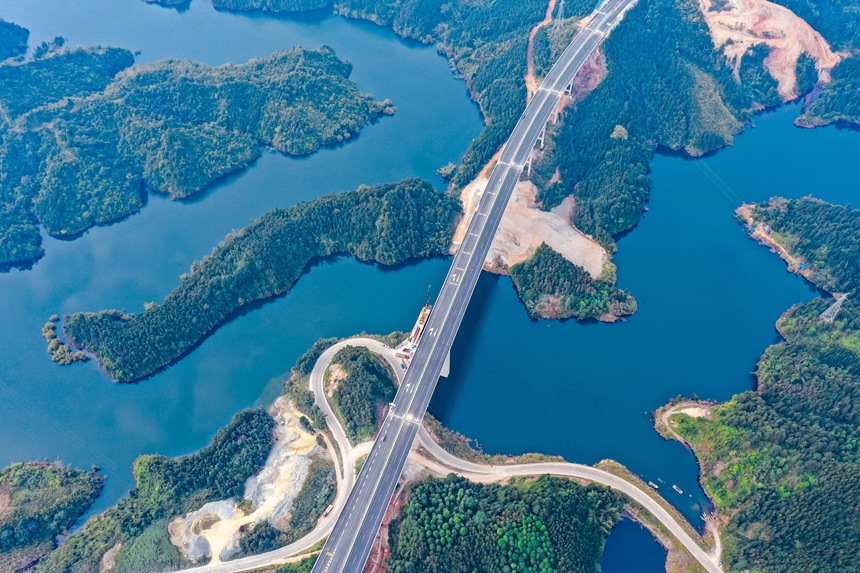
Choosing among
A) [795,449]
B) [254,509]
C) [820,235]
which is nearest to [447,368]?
[254,509]

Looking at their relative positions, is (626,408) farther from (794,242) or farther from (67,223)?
(67,223)

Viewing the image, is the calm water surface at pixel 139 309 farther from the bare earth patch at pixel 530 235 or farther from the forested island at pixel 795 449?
the forested island at pixel 795 449

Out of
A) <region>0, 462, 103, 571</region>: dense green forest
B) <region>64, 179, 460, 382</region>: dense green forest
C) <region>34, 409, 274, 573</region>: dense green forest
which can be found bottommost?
<region>34, 409, 274, 573</region>: dense green forest

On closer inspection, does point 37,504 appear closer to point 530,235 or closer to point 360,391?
point 360,391

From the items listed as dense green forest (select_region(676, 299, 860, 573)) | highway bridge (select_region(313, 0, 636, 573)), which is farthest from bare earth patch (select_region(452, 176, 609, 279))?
dense green forest (select_region(676, 299, 860, 573))

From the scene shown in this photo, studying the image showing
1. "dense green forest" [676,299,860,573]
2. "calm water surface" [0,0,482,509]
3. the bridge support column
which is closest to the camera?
"dense green forest" [676,299,860,573]

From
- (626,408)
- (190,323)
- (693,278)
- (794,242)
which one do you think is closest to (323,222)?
(190,323)

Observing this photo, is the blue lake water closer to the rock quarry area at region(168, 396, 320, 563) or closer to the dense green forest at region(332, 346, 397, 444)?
the dense green forest at region(332, 346, 397, 444)
